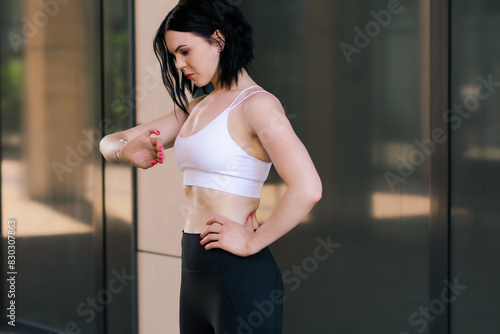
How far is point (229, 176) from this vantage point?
218 cm

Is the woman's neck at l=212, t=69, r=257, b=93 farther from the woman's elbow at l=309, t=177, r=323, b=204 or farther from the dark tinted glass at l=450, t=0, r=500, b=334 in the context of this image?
the dark tinted glass at l=450, t=0, r=500, b=334

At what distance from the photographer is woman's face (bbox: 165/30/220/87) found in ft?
7.10

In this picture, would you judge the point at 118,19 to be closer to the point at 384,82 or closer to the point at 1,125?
the point at 1,125

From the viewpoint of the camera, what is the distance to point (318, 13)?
346 cm

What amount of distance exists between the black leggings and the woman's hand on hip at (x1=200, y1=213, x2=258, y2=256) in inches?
1.2

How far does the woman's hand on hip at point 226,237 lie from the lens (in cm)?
217
